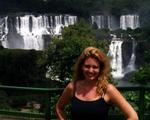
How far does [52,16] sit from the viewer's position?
8675 cm

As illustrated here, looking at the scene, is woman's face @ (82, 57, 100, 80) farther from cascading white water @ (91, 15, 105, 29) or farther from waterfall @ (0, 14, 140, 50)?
cascading white water @ (91, 15, 105, 29)

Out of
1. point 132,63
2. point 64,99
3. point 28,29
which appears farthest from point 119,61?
point 64,99

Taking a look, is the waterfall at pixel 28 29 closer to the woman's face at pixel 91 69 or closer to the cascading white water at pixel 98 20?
the cascading white water at pixel 98 20

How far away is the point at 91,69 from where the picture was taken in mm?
4254

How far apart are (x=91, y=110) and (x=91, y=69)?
1.11 ft

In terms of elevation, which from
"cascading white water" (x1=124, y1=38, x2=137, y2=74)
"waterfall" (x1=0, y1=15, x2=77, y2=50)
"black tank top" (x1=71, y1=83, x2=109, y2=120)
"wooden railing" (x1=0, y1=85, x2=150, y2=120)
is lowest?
"cascading white water" (x1=124, y1=38, x2=137, y2=74)

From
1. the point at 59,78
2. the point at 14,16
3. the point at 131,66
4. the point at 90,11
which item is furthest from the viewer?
the point at 90,11

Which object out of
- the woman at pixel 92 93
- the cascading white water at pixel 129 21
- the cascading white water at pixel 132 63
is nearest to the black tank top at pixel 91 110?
the woman at pixel 92 93

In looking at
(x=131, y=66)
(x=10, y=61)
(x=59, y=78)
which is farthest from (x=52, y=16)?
(x=59, y=78)

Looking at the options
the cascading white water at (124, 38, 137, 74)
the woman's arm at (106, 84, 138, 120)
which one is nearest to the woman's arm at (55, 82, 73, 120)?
the woman's arm at (106, 84, 138, 120)

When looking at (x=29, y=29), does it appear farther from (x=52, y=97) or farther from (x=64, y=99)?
(x=64, y=99)

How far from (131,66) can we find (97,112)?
70678mm

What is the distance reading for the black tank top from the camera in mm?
4105

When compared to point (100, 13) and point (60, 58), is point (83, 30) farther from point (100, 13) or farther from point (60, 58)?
point (100, 13)
